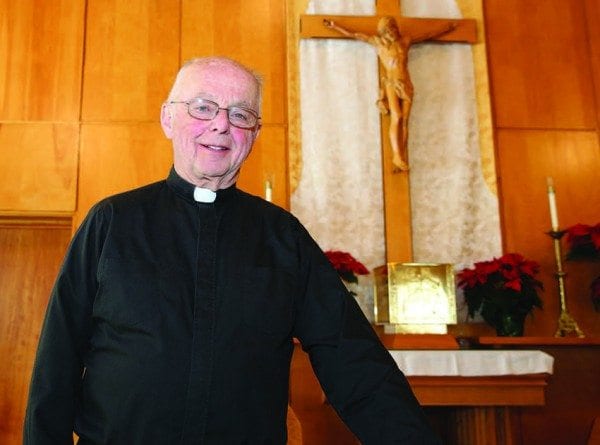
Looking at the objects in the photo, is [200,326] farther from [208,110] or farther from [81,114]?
[81,114]

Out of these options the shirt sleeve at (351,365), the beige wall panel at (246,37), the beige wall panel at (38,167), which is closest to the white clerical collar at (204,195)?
the shirt sleeve at (351,365)

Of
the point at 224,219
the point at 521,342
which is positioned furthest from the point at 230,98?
the point at 521,342

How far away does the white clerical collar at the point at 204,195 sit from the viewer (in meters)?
1.73

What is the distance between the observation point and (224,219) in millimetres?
1699

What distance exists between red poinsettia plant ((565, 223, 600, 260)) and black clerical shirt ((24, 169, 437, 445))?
10.9 feet

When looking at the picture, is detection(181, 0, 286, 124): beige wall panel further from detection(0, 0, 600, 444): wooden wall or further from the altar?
the altar

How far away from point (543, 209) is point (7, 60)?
3981 millimetres

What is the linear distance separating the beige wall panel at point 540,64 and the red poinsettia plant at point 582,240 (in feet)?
3.17

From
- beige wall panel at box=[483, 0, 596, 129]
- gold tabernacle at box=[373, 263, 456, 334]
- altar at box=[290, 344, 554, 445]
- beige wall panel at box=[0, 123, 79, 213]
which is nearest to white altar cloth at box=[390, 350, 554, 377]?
altar at box=[290, 344, 554, 445]

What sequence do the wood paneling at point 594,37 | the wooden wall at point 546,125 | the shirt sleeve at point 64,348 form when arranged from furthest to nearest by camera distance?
1. the wood paneling at point 594,37
2. the wooden wall at point 546,125
3. the shirt sleeve at point 64,348

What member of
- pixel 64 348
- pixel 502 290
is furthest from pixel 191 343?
pixel 502 290

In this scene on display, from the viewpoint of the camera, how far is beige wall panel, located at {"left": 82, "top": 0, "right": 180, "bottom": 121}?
489 centimetres

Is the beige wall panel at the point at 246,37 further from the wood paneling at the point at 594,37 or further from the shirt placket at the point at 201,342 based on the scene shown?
the shirt placket at the point at 201,342

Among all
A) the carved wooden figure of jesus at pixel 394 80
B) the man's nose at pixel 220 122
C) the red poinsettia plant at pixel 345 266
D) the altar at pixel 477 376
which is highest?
the carved wooden figure of jesus at pixel 394 80
